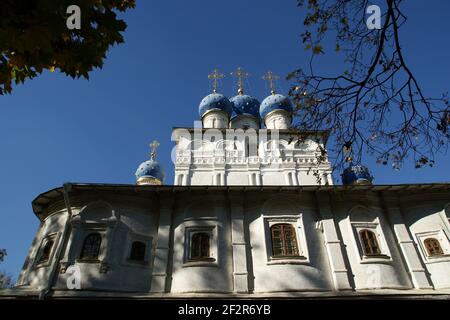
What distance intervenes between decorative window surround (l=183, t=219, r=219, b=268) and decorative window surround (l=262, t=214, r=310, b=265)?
170 cm

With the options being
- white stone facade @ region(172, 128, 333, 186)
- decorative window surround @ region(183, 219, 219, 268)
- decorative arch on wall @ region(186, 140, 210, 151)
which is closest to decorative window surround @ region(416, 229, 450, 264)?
white stone facade @ region(172, 128, 333, 186)

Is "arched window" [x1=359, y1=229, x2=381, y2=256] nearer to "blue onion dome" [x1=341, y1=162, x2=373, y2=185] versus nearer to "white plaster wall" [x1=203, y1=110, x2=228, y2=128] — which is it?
"blue onion dome" [x1=341, y1=162, x2=373, y2=185]

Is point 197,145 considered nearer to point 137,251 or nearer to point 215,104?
point 215,104

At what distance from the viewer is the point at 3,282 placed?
2767 centimetres

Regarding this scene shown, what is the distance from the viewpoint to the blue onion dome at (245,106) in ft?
71.8

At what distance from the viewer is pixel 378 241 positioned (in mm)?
11539

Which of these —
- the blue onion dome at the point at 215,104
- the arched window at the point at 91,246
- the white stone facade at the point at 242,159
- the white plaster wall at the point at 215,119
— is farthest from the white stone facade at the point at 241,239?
the blue onion dome at the point at 215,104

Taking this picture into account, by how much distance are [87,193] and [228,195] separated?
493cm

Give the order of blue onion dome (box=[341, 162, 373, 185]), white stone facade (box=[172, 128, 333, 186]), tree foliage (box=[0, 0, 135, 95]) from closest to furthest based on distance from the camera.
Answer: tree foliage (box=[0, 0, 135, 95])
white stone facade (box=[172, 128, 333, 186])
blue onion dome (box=[341, 162, 373, 185])

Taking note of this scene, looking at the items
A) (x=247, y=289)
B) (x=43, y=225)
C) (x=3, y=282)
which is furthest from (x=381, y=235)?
(x=3, y=282)

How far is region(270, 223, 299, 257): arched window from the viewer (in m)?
11.1

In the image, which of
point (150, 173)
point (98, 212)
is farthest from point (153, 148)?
point (98, 212)

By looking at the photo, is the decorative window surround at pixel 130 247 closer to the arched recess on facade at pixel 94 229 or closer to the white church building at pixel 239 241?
the white church building at pixel 239 241

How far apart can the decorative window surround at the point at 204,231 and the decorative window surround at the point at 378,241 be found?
4706 millimetres
